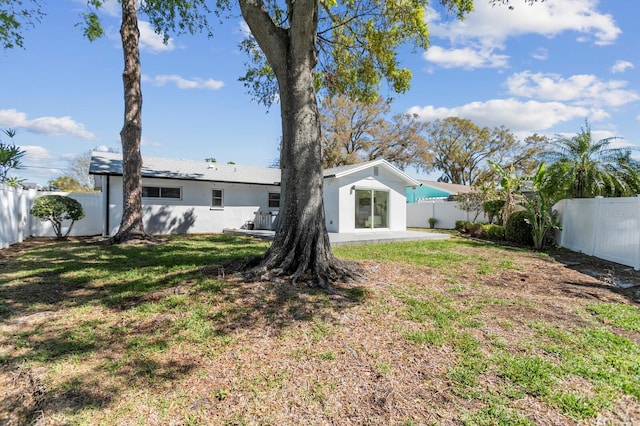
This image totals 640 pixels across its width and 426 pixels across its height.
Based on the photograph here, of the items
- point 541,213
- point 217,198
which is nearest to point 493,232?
point 541,213

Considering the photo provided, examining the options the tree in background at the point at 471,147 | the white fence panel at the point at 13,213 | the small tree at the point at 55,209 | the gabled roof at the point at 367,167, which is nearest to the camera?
the white fence panel at the point at 13,213

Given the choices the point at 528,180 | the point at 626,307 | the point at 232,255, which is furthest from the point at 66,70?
the point at 528,180

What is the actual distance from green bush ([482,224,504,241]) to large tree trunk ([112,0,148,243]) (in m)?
15.2

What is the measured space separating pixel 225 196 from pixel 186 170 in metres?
2.43

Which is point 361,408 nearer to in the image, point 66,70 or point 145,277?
point 145,277

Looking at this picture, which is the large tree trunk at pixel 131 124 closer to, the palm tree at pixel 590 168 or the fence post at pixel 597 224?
the fence post at pixel 597 224

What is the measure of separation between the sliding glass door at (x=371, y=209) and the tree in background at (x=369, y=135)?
43.0ft

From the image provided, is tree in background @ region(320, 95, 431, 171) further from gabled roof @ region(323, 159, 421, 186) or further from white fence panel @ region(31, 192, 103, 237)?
white fence panel @ region(31, 192, 103, 237)

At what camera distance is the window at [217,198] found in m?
17.8

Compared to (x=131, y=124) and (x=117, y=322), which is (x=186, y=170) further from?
(x=117, y=322)

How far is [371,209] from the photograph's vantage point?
54.5 feet

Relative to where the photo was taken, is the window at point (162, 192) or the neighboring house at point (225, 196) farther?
the window at point (162, 192)

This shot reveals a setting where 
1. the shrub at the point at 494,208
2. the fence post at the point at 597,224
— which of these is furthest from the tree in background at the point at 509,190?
the fence post at the point at 597,224

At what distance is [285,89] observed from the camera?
642cm
